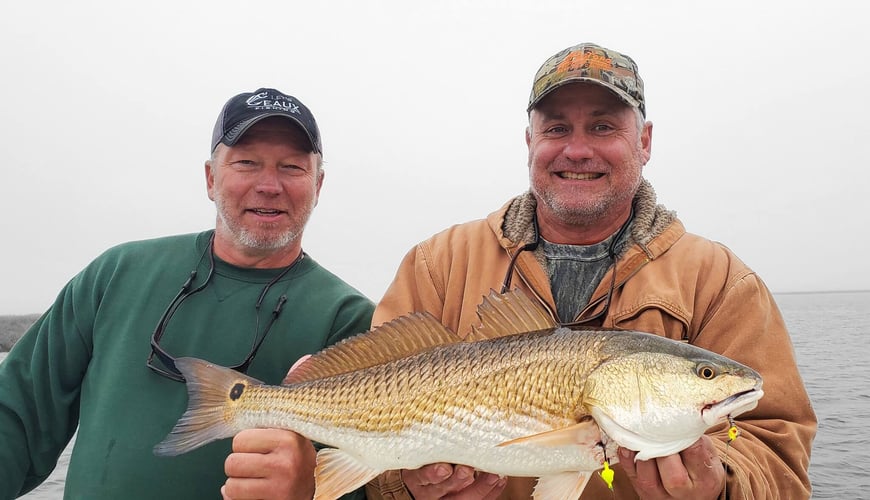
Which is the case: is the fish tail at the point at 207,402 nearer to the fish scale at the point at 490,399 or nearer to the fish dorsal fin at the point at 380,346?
the fish scale at the point at 490,399

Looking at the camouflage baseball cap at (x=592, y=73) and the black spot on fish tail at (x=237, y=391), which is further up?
the camouflage baseball cap at (x=592, y=73)

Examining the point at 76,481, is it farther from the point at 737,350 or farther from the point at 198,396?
the point at 737,350

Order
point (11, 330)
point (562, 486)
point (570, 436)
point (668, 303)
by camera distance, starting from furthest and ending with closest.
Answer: point (11, 330) → point (668, 303) → point (562, 486) → point (570, 436)

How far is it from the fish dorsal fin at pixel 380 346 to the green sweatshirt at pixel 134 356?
0.74 metres

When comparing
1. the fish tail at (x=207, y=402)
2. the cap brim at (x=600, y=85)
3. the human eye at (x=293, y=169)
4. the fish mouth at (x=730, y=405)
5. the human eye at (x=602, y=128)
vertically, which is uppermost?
the cap brim at (x=600, y=85)

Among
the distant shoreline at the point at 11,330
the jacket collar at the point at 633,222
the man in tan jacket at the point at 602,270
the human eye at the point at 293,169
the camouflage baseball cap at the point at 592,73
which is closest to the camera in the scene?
the man in tan jacket at the point at 602,270

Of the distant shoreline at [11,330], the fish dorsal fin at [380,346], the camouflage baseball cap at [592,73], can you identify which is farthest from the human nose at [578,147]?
the distant shoreline at [11,330]

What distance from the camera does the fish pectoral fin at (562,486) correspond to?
2500 millimetres

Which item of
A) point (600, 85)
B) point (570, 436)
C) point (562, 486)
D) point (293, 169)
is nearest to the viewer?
point (570, 436)

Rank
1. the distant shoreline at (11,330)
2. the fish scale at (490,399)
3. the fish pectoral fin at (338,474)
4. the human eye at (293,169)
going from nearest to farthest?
the fish scale at (490,399), the fish pectoral fin at (338,474), the human eye at (293,169), the distant shoreline at (11,330)

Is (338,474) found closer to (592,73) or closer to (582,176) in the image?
(582,176)

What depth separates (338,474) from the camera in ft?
9.26

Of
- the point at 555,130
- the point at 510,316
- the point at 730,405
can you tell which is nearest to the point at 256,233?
the point at 510,316

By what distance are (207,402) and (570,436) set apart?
1.96 meters
